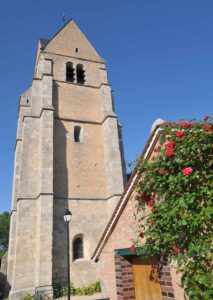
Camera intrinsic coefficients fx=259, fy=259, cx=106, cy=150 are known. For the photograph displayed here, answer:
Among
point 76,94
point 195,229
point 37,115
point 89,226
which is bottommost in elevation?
point 195,229

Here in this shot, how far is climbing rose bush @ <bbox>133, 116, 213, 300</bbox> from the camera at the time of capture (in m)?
3.30

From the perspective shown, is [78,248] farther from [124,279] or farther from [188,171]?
[188,171]

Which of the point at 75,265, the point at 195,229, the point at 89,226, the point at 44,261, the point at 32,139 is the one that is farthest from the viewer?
the point at 32,139

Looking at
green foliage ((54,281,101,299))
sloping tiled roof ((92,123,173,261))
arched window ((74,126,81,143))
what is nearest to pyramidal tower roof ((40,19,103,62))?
arched window ((74,126,81,143))

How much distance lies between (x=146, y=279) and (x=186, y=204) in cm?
275

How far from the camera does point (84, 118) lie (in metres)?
19.7

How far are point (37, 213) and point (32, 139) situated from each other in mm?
5156

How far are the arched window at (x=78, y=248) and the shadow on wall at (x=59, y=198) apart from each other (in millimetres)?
819

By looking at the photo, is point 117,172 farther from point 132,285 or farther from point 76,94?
point 132,285

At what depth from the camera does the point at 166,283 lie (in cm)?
429

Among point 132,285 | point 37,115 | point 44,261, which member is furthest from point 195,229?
point 37,115

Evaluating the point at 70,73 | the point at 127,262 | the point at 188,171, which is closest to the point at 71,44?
the point at 70,73

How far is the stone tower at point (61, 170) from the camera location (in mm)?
14477

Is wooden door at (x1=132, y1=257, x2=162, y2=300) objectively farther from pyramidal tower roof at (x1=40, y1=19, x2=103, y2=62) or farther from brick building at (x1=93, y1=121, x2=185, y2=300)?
pyramidal tower roof at (x1=40, y1=19, x2=103, y2=62)
